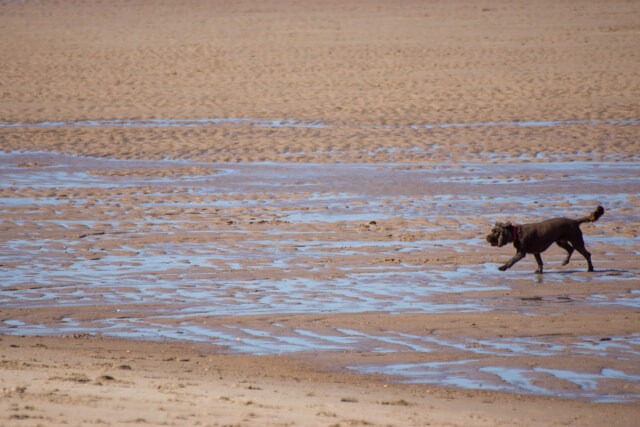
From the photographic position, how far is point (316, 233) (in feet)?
37.1

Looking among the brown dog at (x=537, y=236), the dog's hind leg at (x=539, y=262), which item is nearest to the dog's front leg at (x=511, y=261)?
the brown dog at (x=537, y=236)

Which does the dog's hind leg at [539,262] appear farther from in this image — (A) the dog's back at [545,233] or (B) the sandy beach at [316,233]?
(B) the sandy beach at [316,233]

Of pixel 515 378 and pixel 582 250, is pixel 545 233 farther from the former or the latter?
pixel 515 378

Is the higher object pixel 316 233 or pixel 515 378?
pixel 316 233

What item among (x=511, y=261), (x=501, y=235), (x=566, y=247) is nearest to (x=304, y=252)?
(x=501, y=235)

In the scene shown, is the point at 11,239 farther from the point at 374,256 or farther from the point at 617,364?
the point at 617,364

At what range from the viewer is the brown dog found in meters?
9.62

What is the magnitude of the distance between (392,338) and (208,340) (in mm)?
1461

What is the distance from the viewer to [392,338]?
7.38 meters

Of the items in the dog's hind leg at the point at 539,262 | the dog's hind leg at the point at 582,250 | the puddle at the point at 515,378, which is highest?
the dog's hind leg at the point at 582,250

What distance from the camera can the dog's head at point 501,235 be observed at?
381 inches

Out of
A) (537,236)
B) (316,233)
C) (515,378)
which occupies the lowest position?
(515,378)

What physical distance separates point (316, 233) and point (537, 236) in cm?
282

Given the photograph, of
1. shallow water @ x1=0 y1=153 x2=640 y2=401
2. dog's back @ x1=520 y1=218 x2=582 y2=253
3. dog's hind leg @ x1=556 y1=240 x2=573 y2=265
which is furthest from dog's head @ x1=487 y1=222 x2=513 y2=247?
dog's hind leg @ x1=556 y1=240 x2=573 y2=265
